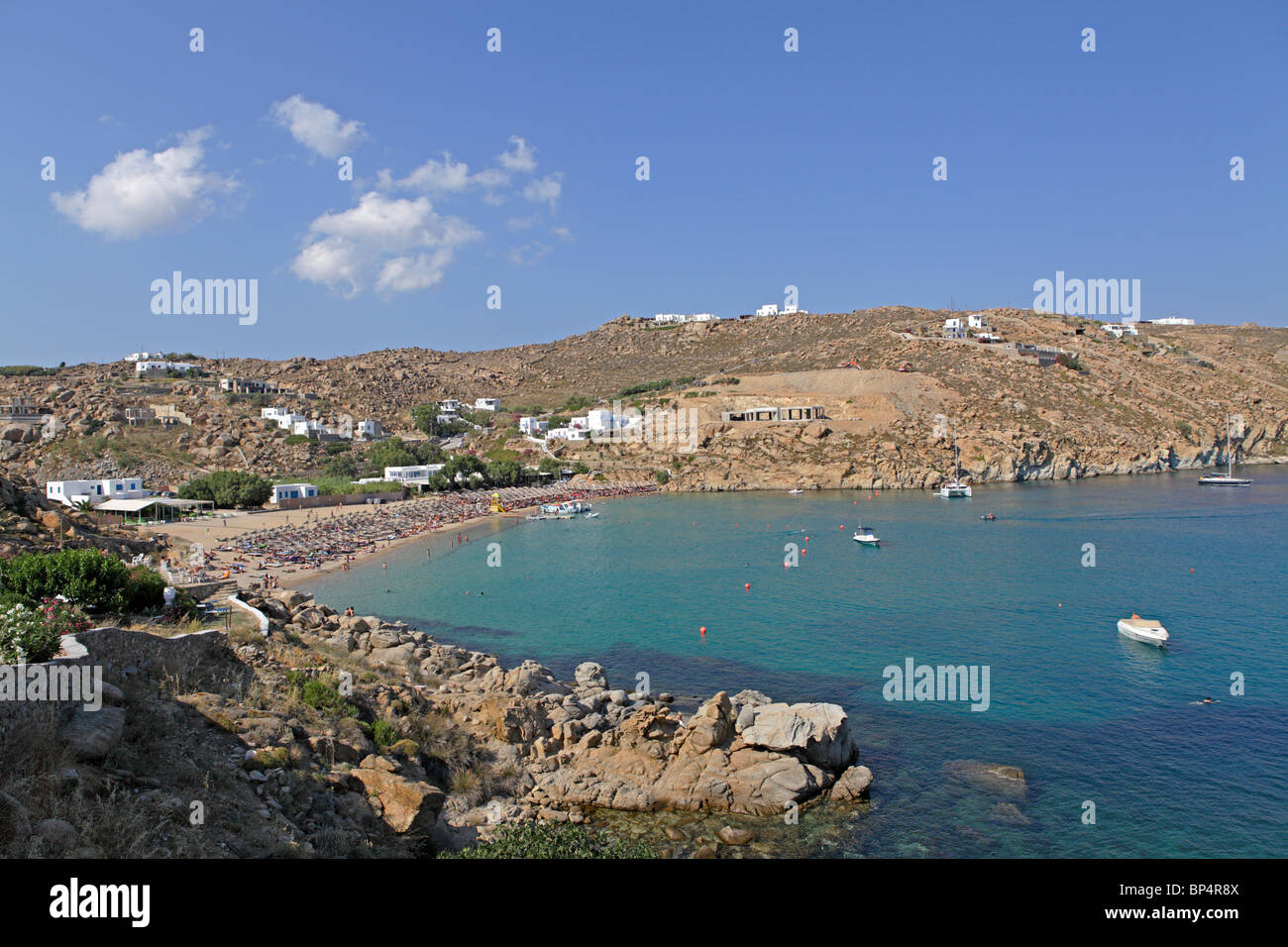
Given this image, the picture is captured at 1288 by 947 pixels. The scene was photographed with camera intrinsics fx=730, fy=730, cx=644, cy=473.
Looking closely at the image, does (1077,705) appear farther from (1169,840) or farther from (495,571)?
(495,571)

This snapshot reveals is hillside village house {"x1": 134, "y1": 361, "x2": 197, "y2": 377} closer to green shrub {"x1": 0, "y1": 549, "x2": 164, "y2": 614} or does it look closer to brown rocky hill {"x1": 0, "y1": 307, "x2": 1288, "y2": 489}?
brown rocky hill {"x1": 0, "y1": 307, "x2": 1288, "y2": 489}

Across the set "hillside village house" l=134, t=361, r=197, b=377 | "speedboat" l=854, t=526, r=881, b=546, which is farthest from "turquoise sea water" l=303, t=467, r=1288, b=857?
"hillside village house" l=134, t=361, r=197, b=377

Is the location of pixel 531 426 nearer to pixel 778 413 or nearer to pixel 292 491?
pixel 778 413

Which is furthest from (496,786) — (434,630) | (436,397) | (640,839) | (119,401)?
(436,397)

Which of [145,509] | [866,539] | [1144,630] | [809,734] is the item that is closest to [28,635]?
[809,734]

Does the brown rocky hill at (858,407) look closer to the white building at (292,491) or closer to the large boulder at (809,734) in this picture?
the white building at (292,491)

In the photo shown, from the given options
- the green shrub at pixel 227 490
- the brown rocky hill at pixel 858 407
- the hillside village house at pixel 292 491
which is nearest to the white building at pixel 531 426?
the brown rocky hill at pixel 858 407

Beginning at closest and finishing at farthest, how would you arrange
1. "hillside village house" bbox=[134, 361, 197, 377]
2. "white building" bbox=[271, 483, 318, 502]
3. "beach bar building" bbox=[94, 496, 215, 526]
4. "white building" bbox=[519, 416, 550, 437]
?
"beach bar building" bbox=[94, 496, 215, 526], "white building" bbox=[271, 483, 318, 502], "white building" bbox=[519, 416, 550, 437], "hillside village house" bbox=[134, 361, 197, 377]
